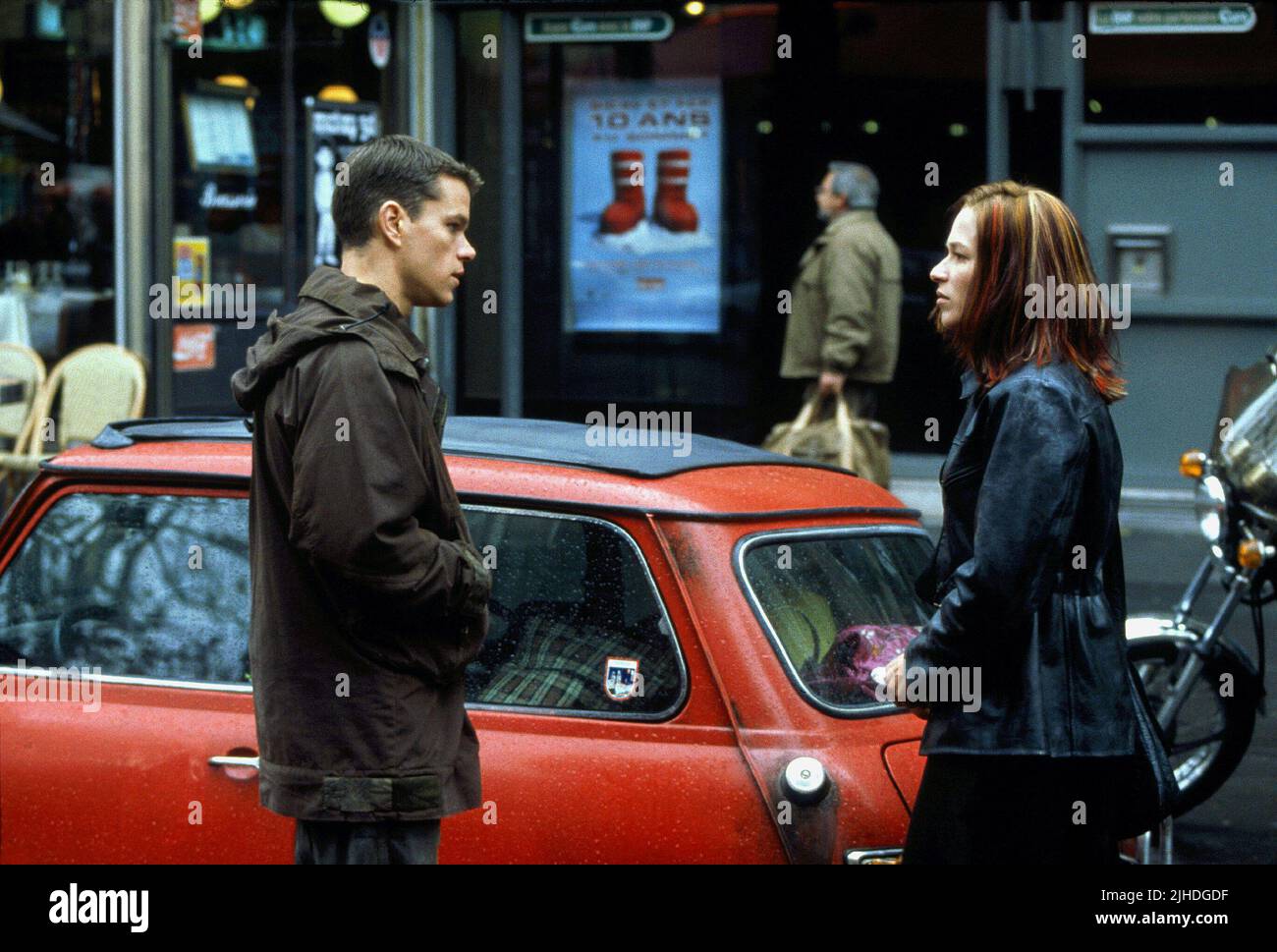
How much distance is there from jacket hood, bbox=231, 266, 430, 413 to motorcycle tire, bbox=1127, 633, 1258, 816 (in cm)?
364

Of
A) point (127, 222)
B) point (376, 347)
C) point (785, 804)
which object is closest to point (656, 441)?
point (785, 804)

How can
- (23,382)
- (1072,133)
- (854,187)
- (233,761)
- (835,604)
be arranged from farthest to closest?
(1072,133)
(854,187)
(23,382)
(835,604)
(233,761)

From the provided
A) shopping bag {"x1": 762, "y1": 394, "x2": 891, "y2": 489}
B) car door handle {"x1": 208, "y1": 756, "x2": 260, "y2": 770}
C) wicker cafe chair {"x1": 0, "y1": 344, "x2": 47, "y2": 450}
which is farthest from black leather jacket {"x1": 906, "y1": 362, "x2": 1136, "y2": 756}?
wicker cafe chair {"x1": 0, "y1": 344, "x2": 47, "y2": 450}

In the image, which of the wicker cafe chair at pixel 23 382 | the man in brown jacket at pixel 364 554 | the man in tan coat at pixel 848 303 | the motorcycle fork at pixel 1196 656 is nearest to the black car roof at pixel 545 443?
the man in brown jacket at pixel 364 554

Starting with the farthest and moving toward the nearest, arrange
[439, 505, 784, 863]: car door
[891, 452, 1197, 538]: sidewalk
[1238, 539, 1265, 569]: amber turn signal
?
[891, 452, 1197, 538]: sidewalk
[1238, 539, 1265, 569]: amber turn signal
[439, 505, 784, 863]: car door

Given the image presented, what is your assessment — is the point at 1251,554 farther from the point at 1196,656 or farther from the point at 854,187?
the point at 854,187

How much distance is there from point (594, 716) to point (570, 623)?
0.66 ft

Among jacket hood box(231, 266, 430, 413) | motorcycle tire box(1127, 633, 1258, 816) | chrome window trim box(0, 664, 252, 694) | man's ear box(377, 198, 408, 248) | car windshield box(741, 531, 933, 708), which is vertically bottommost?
motorcycle tire box(1127, 633, 1258, 816)

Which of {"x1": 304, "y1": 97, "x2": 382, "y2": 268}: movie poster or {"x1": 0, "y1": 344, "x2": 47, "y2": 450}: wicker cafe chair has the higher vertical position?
{"x1": 304, "y1": 97, "x2": 382, "y2": 268}: movie poster

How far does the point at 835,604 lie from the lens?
3977 millimetres

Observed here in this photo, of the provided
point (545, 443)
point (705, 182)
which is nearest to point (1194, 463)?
point (545, 443)

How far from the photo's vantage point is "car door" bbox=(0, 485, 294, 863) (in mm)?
3877

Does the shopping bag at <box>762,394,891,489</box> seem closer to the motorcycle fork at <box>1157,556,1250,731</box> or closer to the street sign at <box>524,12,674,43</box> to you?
the motorcycle fork at <box>1157,556,1250,731</box>

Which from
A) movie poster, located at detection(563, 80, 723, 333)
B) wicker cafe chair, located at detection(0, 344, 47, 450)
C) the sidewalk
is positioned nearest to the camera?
wicker cafe chair, located at detection(0, 344, 47, 450)
